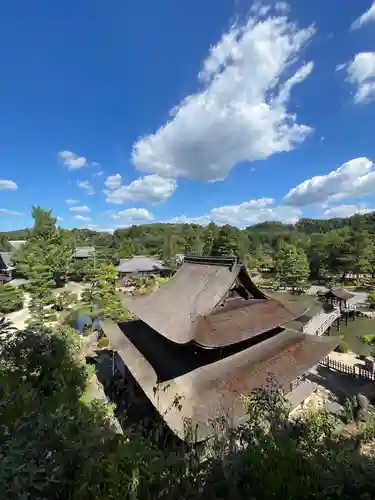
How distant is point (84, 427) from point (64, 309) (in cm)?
2447

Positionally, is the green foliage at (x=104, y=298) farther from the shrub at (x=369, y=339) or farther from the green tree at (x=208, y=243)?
the green tree at (x=208, y=243)

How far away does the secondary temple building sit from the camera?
21.9 ft

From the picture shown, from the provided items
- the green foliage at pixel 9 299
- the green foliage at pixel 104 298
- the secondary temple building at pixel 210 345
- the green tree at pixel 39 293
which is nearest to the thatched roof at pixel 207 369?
Result: the secondary temple building at pixel 210 345

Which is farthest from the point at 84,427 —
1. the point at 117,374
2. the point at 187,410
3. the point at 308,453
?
the point at 117,374

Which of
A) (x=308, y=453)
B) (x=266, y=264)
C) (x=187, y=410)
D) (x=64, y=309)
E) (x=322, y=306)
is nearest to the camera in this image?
(x=308, y=453)

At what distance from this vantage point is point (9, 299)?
23.6 metres

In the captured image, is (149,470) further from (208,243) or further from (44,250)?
(208,243)

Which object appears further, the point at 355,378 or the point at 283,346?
the point at 355,378

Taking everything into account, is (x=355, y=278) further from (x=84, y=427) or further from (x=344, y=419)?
(x=84, y=427)

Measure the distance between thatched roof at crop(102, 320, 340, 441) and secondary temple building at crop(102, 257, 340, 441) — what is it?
0.02 m

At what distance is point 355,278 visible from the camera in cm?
4122

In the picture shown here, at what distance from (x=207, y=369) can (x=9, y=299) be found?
22.4m

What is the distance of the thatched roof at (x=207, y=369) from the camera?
245 inches

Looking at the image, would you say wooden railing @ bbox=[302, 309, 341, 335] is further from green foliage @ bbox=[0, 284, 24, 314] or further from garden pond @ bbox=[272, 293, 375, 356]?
green foliage @ bbox=[0, 284, 24, 314]
